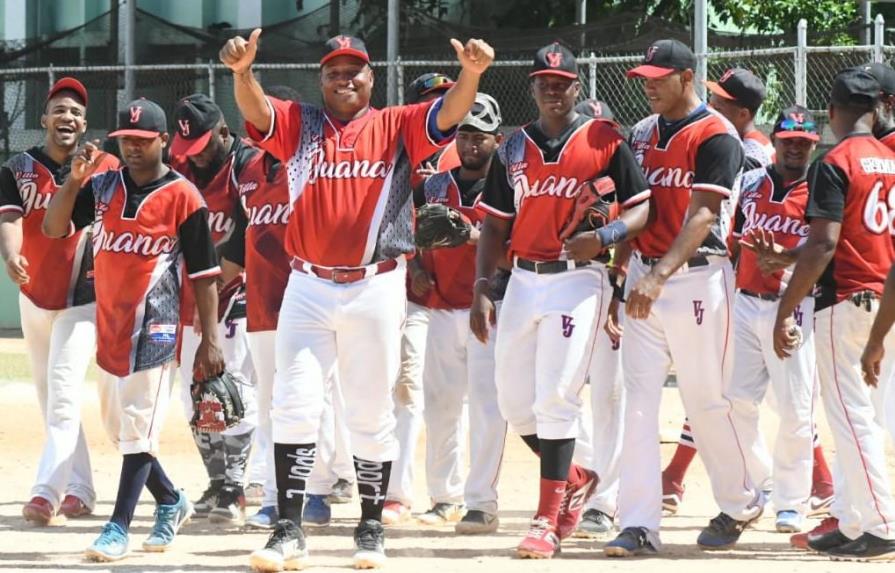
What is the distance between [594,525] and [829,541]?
1.29 meters

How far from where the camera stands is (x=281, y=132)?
23.9 ft

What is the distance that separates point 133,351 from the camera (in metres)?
7.45

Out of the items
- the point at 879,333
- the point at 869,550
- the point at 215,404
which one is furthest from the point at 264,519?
the point at 879,333

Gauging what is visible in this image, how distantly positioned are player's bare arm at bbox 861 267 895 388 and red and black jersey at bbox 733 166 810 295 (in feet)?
5.31

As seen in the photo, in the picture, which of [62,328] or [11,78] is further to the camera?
[11,78]

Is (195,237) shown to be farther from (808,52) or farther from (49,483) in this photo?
(808,52)

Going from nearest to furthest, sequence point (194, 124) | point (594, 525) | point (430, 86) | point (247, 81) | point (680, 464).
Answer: point (247, 81)
point (594, 525)
point (194, 124)
point (680, 464)
point (430, 86)

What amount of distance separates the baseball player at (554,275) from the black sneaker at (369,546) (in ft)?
2.14

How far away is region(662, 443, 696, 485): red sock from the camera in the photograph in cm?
903

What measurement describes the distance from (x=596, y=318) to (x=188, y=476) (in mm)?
3766

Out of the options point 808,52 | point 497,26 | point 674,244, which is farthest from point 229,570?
point 497,26

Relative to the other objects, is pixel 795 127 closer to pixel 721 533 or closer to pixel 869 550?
Answer: pixel 721 533

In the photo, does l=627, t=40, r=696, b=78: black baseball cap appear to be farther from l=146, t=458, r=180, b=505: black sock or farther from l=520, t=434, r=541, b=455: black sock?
l=146, t=458, r=180, b=505: black sock

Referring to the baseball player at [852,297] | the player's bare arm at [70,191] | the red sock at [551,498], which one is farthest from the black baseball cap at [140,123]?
the baseball player at [852,297]
